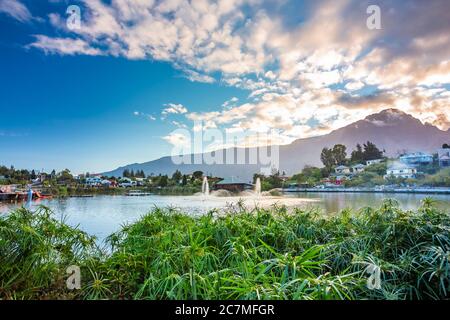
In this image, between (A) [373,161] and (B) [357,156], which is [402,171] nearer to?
(A) [373,161]

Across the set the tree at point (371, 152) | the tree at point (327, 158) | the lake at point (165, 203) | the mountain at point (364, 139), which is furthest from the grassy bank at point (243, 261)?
the tree at point (371, 152)

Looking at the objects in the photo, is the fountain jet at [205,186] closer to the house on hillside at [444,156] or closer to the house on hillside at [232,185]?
the house on hillside at [232,185]

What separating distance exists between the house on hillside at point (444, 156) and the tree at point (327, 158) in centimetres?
136

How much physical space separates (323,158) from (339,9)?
8.55ft

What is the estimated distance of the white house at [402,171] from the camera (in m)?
3.73

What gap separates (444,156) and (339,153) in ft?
4.59

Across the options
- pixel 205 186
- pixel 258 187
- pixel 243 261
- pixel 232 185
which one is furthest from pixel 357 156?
pixel 243 261

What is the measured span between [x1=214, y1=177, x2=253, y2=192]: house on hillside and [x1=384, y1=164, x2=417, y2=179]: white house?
7.37ft

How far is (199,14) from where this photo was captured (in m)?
2.11

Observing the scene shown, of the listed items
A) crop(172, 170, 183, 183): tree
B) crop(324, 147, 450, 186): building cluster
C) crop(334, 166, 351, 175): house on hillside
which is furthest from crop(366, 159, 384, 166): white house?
crop(172, 170, 183, 183): tree

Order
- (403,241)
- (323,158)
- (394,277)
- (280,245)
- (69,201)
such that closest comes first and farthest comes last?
(394,277), (403,241), (280,245), (69,201), (323,158)

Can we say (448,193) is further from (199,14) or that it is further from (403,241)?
(199,14)

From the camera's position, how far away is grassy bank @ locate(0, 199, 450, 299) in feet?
3.98
